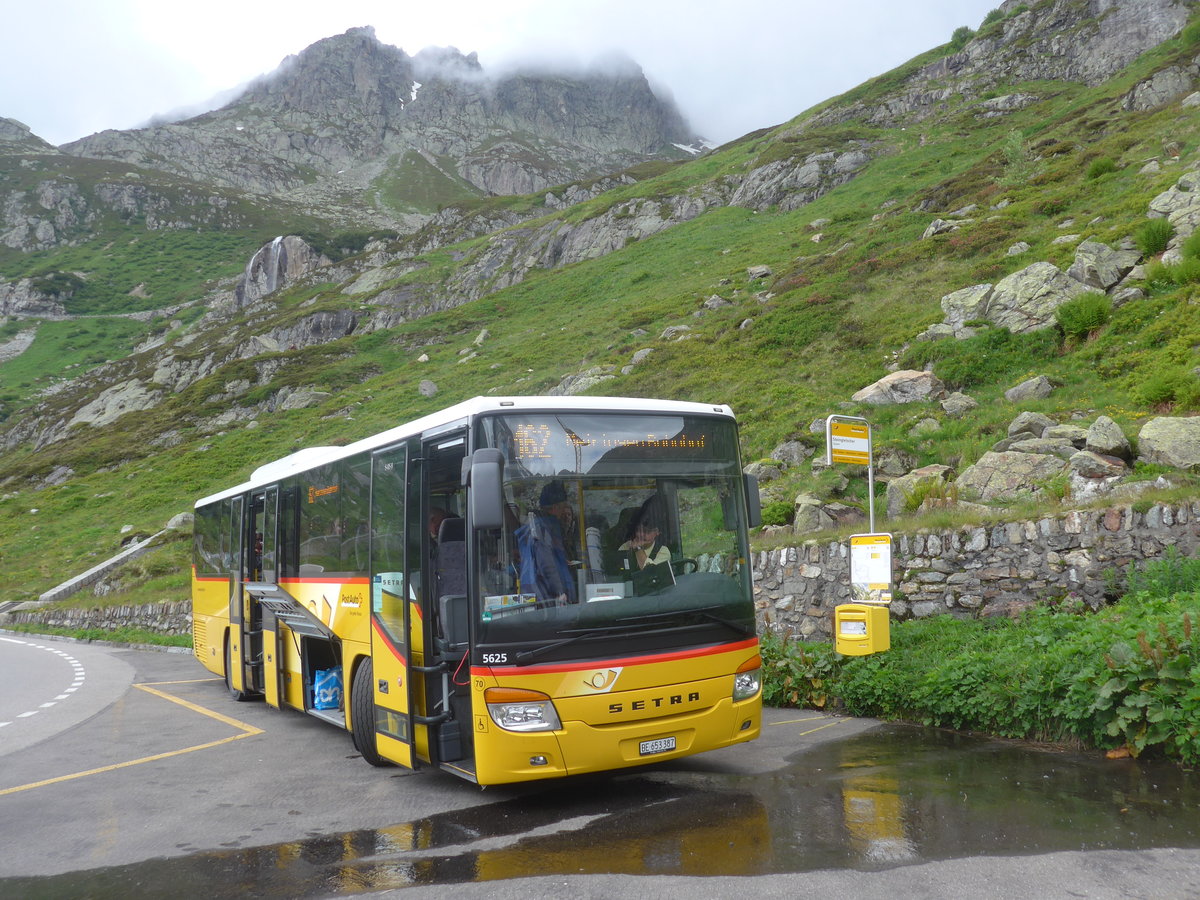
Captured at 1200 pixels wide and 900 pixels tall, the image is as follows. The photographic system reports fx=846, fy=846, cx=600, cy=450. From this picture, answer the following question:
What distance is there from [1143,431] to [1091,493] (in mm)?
1651

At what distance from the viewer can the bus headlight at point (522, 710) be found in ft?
19.5

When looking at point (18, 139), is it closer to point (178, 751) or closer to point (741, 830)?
point (178, 751)

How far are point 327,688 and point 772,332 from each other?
67.1 ft

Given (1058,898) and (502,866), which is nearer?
(1058,898)

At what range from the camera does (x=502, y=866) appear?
505 centimetres

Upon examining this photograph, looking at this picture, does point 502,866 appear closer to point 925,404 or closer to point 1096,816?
point 1096,816

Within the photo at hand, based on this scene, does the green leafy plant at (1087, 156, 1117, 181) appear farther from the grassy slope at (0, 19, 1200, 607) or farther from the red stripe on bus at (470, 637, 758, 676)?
the red stripe on bus at (470, 637, 758, 676)

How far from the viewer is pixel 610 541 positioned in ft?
20.8

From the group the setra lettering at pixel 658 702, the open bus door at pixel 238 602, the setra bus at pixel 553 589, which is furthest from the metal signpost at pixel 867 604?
the open bus door at pixel 238 602

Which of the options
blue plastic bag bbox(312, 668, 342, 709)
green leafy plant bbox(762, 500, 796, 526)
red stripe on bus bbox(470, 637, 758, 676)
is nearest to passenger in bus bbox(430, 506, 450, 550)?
red stripe on bus bbox(470, 637, 758, 676)

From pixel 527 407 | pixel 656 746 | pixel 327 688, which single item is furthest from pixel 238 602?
pixel 656 746

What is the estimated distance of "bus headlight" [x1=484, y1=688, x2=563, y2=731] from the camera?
19.5 ft

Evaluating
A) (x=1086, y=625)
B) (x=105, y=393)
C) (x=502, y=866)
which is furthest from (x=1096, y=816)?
(x=105, y=393)

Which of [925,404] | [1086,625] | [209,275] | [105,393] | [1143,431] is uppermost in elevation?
[209,275]
